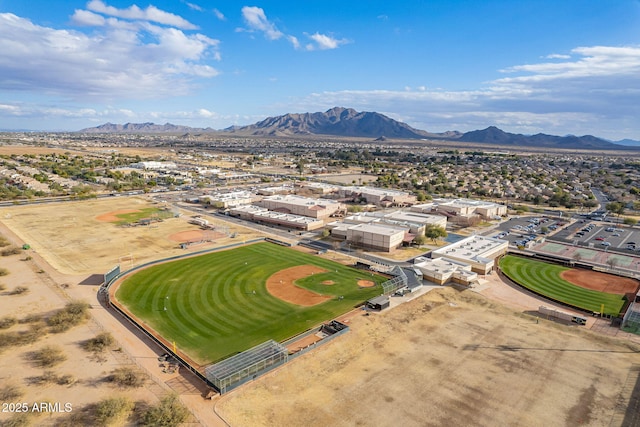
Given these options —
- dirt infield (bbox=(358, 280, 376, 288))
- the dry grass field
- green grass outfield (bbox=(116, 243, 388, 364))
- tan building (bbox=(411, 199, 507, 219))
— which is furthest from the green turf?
tan building (bbox=(411, 199, 507, 219))

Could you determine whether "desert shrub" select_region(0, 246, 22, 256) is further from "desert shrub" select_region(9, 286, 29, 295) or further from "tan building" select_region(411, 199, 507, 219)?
"tan building" select_region(411, 199, 507, 219)

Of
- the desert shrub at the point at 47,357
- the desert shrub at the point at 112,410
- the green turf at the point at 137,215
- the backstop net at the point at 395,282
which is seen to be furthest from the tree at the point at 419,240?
the green turf at the point at 137,215

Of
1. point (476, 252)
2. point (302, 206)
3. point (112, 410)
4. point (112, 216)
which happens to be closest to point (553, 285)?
point (476, 252)

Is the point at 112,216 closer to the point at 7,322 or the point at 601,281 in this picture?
the point at 7,322

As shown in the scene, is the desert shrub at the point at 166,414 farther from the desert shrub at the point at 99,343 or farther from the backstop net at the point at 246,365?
the desert shrub at the point at 99,343

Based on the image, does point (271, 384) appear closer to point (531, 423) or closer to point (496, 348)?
point (531, 423)

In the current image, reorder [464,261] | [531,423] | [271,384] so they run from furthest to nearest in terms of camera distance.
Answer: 1. [464,261]
2. [271,384]
3. [531,423]

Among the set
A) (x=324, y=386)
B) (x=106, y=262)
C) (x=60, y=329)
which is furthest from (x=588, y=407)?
(x=106, y=262)
